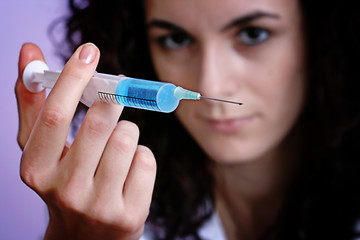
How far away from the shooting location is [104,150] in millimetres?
576

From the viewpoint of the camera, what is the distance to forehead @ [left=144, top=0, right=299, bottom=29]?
34.4 inches

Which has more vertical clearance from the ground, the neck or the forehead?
the forehead

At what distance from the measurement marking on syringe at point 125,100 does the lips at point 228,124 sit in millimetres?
459

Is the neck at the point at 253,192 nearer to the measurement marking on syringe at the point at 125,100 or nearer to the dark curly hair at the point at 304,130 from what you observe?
the dark curly hair at the point at 304,130

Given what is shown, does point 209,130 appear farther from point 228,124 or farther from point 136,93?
point 136,93

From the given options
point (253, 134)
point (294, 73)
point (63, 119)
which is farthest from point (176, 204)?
point (63, 119)

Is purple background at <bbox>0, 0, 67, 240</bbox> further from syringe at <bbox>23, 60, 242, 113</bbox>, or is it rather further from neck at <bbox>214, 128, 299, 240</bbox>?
neck at <bbox>214, 128, 299, 240</bbox>

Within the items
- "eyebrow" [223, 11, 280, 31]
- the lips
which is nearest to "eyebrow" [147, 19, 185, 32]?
"eyebrow" [223, 11, 280, 31]

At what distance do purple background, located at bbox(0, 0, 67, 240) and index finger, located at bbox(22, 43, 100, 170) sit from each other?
1.46ft

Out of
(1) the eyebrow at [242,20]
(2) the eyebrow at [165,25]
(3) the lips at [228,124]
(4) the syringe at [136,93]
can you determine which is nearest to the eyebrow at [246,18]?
(1) the eyebrow at [242,20]

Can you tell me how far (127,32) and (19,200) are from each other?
586mm

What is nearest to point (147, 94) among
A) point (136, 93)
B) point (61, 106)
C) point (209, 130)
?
point (136, 93)

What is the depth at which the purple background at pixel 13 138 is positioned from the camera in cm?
100

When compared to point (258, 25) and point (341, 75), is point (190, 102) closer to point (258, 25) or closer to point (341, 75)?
point (258, 25)
